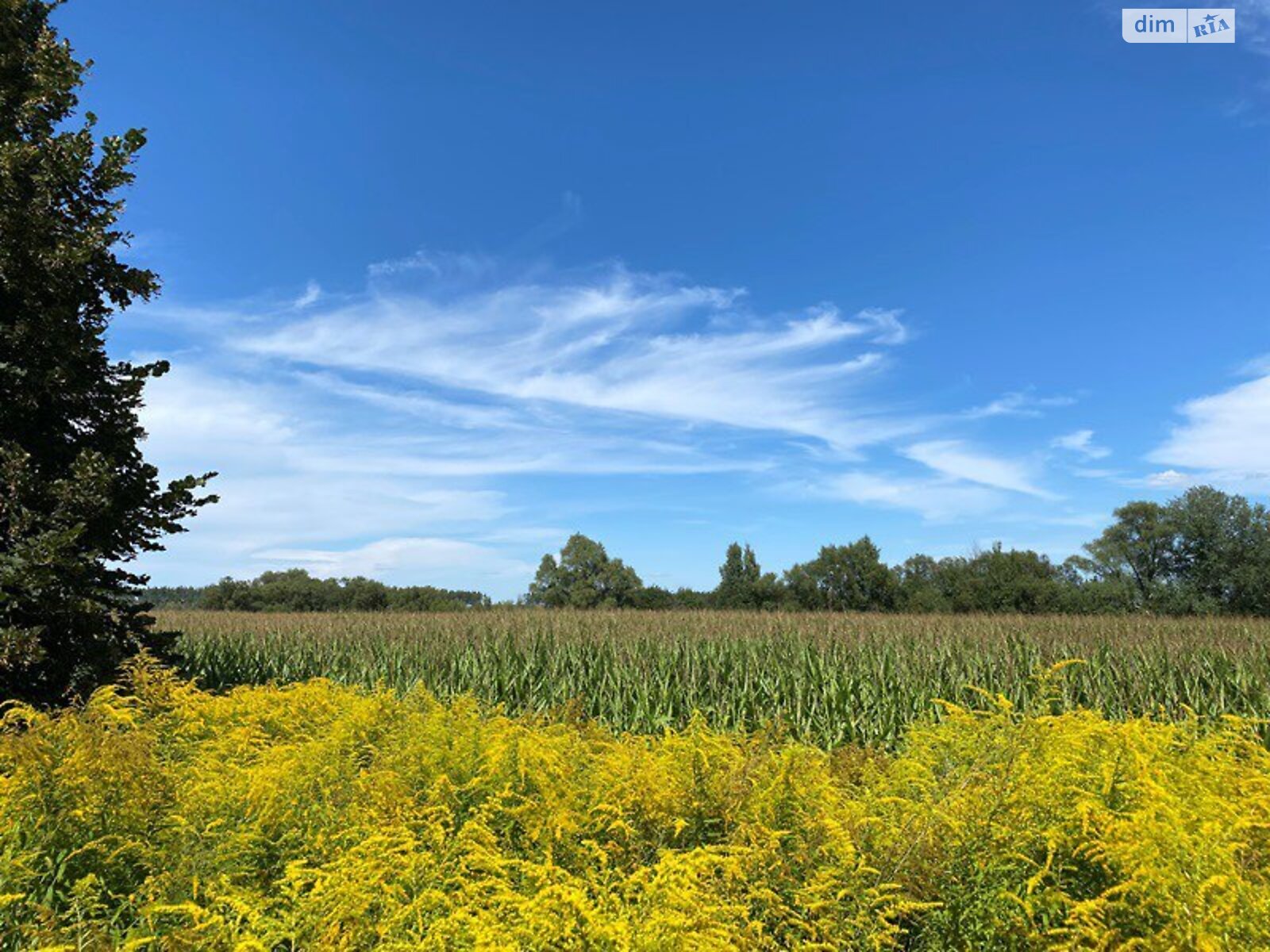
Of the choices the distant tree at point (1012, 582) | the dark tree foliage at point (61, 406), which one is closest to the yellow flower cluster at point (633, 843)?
the dark tree foliage at point (61, 406)

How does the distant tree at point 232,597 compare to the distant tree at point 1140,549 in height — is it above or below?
below

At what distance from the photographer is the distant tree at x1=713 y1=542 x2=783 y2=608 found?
233ft

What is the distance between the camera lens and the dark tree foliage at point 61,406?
936 cm

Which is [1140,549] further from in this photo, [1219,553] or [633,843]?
[633,843]

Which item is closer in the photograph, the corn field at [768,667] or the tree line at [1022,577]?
A: the corn field at [768,667]

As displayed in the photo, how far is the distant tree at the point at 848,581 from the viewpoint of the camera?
230ft

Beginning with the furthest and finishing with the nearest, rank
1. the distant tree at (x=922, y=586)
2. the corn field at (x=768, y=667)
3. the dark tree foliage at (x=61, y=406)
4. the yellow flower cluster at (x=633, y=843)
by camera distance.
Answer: the distant tree at (x=922, y=586)
the corn field at (x=768, y=667)
the dark tree foliage at (x=61, y=406)
the yellow flower cluster at (x=633, y=843)

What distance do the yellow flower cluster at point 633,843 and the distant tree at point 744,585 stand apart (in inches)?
2553

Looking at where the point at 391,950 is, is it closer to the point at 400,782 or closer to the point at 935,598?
the point at 400,782

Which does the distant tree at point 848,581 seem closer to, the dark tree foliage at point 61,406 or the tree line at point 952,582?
the tree line at point 952,582

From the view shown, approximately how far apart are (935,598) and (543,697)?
60.0 metres

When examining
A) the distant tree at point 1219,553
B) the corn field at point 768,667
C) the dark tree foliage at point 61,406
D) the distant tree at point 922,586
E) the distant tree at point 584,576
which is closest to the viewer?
the dark tree foliage at point 61,406

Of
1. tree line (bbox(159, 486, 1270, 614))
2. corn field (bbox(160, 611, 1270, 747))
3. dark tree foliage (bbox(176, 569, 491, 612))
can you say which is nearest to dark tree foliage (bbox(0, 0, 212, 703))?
corn field (bbox(160, 611, 1270, 747))

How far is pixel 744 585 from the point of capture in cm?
7238
